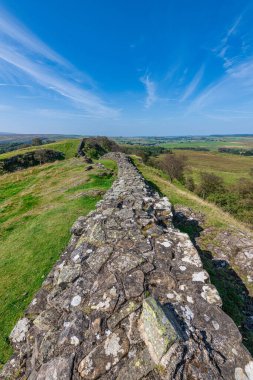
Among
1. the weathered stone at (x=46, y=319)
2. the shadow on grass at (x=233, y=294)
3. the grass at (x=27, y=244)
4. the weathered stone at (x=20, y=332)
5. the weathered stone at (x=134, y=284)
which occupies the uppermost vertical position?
the weathered stone at (x=134, y=284)

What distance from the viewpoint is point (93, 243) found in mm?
6562

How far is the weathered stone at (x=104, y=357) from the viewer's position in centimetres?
317

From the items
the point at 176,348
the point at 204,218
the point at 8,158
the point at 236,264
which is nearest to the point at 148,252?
the point at 176,348

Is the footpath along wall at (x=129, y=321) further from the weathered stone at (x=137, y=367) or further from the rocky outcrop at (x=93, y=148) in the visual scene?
the rocky outcrop at (x=93, y=148)

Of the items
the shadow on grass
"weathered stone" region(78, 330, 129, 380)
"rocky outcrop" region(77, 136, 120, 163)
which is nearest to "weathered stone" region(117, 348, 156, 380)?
"weathered stone" region(78, 330, 129, 380)

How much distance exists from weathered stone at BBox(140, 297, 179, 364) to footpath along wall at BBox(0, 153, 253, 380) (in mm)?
13

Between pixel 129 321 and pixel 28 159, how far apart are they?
5978 cm

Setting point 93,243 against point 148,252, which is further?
point 93,243

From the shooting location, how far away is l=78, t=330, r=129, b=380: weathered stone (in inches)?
125

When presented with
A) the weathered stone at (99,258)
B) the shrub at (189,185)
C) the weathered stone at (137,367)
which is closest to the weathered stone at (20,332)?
the weathered stone at (99,258)

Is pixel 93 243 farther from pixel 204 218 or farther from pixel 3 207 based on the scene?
pixel 3 207

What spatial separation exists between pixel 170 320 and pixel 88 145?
225 ft

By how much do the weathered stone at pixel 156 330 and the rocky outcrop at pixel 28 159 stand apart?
54130mm

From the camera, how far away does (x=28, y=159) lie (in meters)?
56.4
